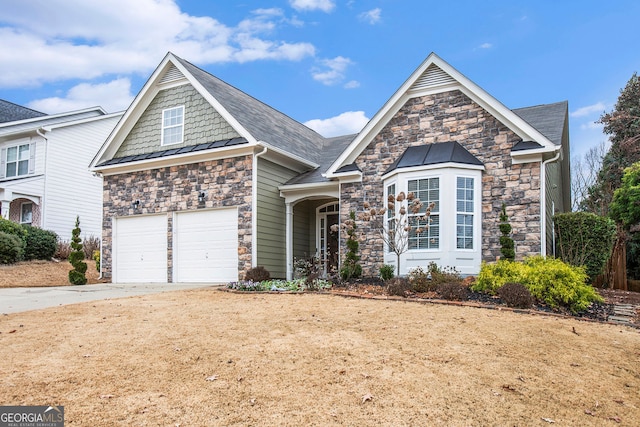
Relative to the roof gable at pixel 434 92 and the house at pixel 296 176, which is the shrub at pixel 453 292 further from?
the roof gable at pixel 434 92

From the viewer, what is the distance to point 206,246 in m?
15.1

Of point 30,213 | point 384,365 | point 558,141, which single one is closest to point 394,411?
point 384,365

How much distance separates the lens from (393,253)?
12.9m

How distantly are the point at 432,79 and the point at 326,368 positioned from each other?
31.2ft

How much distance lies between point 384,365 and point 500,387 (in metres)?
1.18

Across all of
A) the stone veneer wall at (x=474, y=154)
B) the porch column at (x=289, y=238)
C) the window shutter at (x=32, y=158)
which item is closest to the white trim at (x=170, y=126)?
the porch column at (x=289, y=238)

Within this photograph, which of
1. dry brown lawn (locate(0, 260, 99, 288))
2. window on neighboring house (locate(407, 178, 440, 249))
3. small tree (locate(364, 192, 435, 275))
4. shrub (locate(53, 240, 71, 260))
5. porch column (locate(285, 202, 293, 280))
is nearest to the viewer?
small tree (locate(364, 192, 435, 275))

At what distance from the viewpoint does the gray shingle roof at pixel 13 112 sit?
25.2 m

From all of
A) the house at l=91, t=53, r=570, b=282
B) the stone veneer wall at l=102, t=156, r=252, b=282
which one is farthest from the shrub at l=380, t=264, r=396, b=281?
the stone veneer wall at l=102, t=156, r=252, b=282

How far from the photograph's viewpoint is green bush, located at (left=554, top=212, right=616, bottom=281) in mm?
A: 13688

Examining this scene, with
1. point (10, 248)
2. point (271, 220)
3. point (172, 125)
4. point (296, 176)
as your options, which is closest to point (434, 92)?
point (296, 176)

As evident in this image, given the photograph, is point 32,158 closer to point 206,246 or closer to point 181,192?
point 181,192

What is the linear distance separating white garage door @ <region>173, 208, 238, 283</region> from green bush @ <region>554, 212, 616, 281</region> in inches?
349

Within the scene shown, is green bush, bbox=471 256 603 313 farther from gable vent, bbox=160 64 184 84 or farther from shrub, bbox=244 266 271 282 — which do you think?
gable vent, bbox=160 64 184 84
